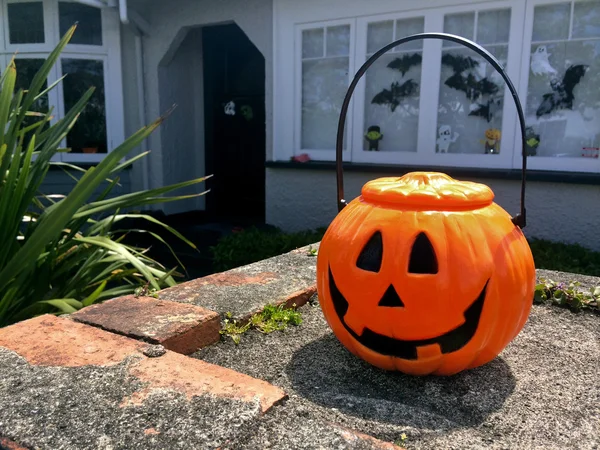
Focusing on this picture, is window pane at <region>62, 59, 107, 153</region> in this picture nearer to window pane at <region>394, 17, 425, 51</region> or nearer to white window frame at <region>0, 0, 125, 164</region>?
white window frame at <region>0, 0, 125, 164</region>

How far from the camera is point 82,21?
727cm

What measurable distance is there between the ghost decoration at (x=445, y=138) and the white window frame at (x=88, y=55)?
182 inches

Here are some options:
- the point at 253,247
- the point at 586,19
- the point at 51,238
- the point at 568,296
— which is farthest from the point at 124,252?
the point at 586,19

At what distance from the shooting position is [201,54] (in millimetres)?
7875

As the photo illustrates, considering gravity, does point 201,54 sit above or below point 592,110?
above

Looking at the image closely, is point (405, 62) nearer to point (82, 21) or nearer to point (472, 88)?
point (472, 88)

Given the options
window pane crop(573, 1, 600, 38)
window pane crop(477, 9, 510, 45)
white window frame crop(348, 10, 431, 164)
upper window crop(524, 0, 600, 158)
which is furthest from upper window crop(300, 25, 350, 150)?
window pane crop(573, 1, 600, 38)

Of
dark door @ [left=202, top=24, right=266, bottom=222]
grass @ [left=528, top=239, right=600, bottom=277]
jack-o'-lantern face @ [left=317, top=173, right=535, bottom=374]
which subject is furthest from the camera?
dark door @ [left=202, top=24, right=266, bottom=222]

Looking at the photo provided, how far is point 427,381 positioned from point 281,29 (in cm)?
533

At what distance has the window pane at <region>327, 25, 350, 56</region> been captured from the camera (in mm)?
5895

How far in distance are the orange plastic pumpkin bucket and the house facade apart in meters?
3.56

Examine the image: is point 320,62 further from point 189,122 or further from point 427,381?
point 427,381

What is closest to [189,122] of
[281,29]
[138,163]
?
[138,163]

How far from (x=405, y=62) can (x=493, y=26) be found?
0.95 meters
